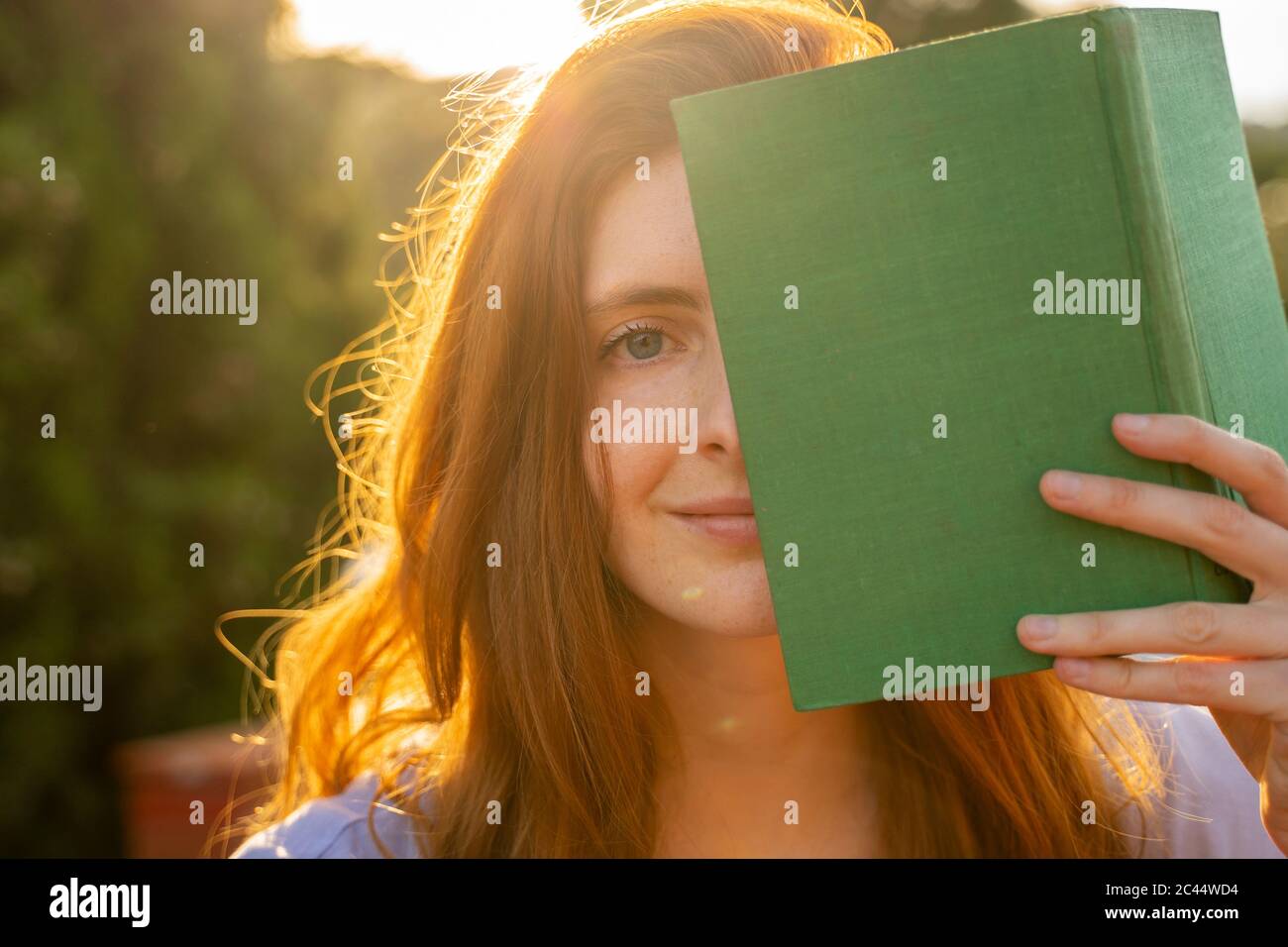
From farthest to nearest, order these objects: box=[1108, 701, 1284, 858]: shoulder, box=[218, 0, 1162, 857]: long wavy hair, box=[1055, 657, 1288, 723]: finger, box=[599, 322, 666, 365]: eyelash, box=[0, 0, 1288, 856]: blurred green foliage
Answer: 1. box=[0, 0, 1288, 856]: blurred green foliage
2. box=[1108, 701, 1284, 858]: shoulder
3. box=[218, 0, 1162, 857]: long wavy hair
4. box=[599, 322, 666, 365]: eyelash
5. box=[1055, 657, 1288, 723]: finger

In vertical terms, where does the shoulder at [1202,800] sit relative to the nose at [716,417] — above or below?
below

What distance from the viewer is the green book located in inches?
50.6

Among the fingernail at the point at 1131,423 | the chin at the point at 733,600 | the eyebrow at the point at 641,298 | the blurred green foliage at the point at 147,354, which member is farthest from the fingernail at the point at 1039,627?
the blurred green foliage at the point at 147,354

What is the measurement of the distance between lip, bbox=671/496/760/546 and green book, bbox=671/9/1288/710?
30cm

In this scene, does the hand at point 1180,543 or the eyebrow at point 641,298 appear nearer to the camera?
the hand at point 1180,543

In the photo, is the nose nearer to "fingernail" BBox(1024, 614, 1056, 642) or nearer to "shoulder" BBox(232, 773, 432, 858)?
"fingernail" BBox(1024, 614, 1056, 642)

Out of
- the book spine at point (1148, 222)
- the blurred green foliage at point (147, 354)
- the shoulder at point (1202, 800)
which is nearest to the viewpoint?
the book spine at point (1148, 222)

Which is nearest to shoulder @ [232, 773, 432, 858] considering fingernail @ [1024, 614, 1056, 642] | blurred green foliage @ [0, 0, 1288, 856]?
fingernail @ [1024, 614, 1056, 642]

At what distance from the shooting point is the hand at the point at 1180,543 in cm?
127

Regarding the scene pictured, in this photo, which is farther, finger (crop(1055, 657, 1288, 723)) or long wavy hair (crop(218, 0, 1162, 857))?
long wavy hair (crop(218, 0, 1162, 857))

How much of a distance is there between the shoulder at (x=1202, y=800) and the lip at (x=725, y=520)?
0.90m

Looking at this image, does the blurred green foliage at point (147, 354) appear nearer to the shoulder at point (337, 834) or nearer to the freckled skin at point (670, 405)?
the shoulder at point (337, 834)

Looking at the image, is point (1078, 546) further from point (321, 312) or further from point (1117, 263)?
point (321, 312)

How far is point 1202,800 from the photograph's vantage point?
206 cm
